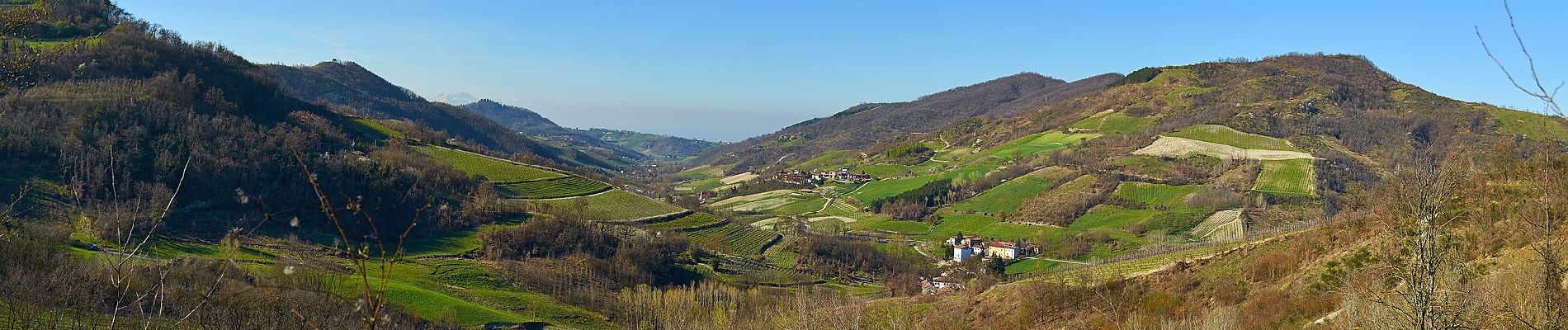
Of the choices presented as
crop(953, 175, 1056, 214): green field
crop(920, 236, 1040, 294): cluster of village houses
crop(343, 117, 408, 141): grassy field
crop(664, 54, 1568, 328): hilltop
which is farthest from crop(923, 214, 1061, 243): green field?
crop(343, 117, 408, 141): grassy field

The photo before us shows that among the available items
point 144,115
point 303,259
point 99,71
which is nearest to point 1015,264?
point 303,259

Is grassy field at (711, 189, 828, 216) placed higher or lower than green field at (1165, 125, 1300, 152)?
lower

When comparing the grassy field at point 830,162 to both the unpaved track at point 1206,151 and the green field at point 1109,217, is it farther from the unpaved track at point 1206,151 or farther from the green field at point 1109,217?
the green field at point 1109,217

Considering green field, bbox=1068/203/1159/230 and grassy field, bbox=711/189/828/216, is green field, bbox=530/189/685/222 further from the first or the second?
green field, bbox=1068/203/1159/230

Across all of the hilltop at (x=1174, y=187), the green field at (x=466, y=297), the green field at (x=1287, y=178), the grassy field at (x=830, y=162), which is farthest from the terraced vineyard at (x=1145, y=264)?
the grassy field at (x=830, y=162)

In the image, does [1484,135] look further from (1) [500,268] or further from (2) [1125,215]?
(1) [500,268]

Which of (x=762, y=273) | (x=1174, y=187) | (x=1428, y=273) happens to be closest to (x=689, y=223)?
(x=762, y=273)
